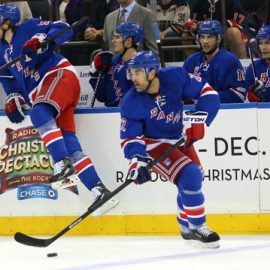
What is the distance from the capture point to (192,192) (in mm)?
5539

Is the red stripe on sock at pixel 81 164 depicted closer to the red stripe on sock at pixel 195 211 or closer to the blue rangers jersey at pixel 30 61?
the blue rangers jersey at pixel 30 61

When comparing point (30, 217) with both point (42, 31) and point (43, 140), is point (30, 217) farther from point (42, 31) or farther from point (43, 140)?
point (42, 31)

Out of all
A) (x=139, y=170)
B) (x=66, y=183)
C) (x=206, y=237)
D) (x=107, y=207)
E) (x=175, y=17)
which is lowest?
(x=206, y=237)

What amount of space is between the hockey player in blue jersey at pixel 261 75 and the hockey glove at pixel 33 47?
134 cm

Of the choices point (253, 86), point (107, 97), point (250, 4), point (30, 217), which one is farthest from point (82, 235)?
point (250, 4)

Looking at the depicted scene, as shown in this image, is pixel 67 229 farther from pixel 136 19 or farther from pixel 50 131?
pixel 136 19

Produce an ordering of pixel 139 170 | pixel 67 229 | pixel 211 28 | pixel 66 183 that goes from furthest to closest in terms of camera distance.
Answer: pixel 211 28
pixel 66 183
pixel 67 229
pixel 139 170

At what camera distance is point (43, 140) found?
6082 mm

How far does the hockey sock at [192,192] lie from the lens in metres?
5.53

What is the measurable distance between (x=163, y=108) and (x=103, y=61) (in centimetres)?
114

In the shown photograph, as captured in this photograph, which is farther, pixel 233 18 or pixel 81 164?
pixel 233 18

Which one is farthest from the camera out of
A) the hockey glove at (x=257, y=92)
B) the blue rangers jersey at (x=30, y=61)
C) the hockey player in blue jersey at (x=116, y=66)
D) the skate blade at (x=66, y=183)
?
the hockey player in blue jersey at (x=116, y=66)

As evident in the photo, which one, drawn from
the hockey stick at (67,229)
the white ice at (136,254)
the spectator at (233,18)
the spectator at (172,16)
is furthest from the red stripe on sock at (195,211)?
the spectator at (172,16)

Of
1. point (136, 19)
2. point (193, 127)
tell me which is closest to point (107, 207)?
point (193, 127)
